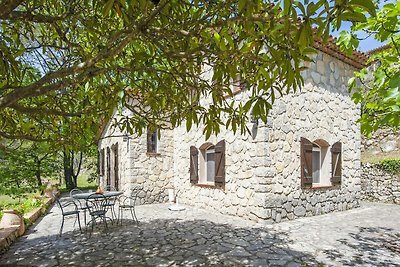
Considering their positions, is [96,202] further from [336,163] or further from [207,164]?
[336,163]

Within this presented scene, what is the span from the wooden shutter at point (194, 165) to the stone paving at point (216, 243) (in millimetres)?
1542

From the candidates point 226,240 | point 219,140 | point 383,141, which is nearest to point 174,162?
point 219,140

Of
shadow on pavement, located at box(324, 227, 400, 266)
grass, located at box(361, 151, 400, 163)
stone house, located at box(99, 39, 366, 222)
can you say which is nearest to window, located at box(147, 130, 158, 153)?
stone house, located at box(99, 39, 366, 222)

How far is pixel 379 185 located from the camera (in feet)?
28.3

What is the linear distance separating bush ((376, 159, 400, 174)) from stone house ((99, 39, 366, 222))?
147 centimetres

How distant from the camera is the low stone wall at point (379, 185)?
27.1 ft

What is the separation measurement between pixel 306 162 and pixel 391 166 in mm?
3905

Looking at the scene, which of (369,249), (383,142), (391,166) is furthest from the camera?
(383,142)

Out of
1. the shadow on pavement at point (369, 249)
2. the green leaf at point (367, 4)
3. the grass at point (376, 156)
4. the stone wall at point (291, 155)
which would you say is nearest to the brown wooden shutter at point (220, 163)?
the stone wall at point (291, 155)

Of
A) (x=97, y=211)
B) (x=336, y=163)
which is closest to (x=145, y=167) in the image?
(x=97, y=211)

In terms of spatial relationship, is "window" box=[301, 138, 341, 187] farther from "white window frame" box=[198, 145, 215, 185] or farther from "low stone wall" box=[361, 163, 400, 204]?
"white window frame" box=[198, 145, 215, 185]

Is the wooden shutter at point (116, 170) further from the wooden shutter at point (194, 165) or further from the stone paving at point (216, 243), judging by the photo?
the stone paving at point (216, 243)

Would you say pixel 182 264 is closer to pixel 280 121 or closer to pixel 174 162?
pixel 280 121

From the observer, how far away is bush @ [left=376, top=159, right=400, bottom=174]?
26.9 ft
